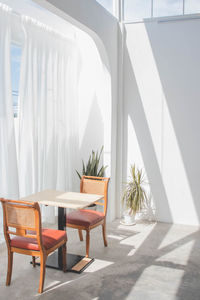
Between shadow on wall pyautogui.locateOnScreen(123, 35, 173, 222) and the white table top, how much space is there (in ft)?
6.04

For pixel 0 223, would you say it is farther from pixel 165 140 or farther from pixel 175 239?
pixel 165 140

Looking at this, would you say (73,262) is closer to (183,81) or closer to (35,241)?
(35,241)

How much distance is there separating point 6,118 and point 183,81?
2740 mm

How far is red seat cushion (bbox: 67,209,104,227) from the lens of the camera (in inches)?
148

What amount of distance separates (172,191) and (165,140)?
817 millimetres

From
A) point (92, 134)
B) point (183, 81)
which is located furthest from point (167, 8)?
point (92, 134)

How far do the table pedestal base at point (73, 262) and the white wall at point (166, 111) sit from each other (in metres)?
1.96

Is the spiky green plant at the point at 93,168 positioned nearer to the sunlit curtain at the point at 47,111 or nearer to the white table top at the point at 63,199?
the sunlit curtain at the point at 47,111

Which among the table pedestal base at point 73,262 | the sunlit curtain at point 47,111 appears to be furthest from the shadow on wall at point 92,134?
the table pedestal base at point 73,262

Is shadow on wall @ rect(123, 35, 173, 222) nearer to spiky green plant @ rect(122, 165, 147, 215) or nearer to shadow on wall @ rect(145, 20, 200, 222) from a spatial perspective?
spiky green plant @ rect(122, 165, 147, 215)

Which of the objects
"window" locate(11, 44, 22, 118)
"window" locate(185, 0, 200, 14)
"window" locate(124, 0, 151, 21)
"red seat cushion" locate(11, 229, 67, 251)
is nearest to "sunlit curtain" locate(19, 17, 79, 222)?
"window" locate(11, 44, 22, 118)

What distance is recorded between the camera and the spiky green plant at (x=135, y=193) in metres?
5.07

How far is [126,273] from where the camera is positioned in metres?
3.44

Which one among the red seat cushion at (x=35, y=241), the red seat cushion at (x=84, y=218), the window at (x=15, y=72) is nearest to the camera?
the red seat cushion at (x=35, y=241)
